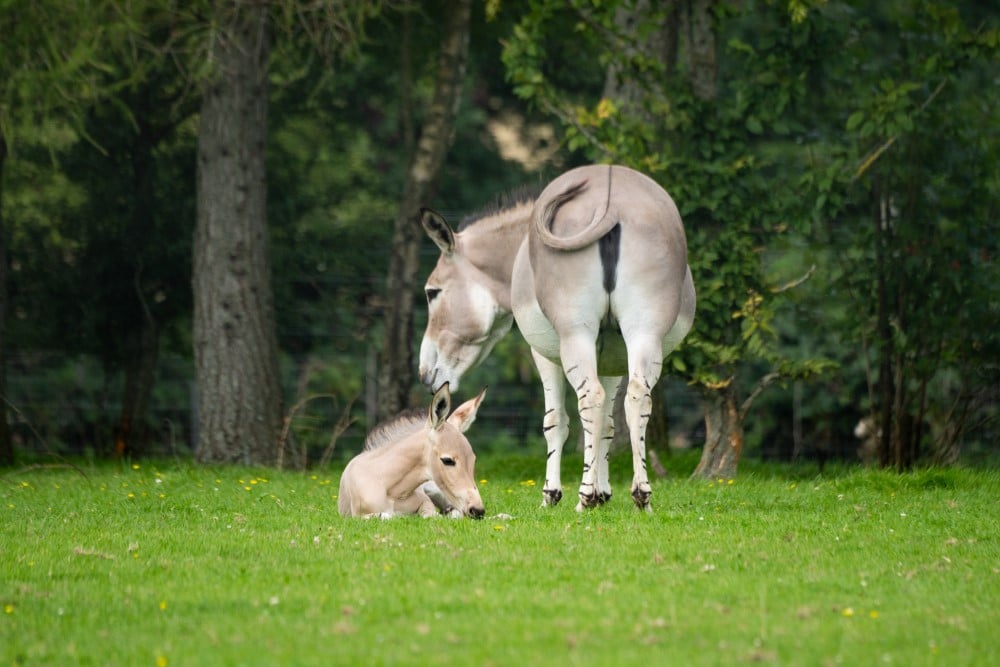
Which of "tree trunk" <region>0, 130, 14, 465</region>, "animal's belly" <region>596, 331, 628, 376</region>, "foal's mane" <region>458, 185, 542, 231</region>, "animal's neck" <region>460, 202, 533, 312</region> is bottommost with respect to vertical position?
"tree trunk" <region>0, 130, 14, 465</region>

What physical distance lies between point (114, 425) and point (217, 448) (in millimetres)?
5702

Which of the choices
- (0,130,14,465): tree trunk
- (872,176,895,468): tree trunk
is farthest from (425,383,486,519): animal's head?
(0,130,14,465): tree trunk

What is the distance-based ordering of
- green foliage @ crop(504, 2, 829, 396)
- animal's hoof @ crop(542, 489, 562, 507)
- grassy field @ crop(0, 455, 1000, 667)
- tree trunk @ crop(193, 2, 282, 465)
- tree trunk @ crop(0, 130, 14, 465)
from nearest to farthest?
1. grassy field @ crop(0, 455, 1000, 667)
2. animal's hoof @ crop(542, 489, 562, 507)
3. green foliage @ crop(504, 2, 829, 396)
4. tree trunk @ crop(193, 2, 282, 465)
5. tree trunk @ crop(0, 130, 14, 465)

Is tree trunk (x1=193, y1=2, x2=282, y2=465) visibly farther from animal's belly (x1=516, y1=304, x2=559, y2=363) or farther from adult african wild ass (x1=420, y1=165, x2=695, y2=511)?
animal's belly (x1=516, y1=304, x2=559, y2=363)

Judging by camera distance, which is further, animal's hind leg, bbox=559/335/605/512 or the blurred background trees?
the blurred background trees

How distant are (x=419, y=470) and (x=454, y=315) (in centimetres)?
211

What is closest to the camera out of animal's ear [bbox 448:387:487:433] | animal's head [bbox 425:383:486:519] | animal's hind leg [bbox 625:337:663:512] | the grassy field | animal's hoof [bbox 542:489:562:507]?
the grassy field

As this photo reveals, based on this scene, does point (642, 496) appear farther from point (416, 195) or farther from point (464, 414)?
point (416, 195)

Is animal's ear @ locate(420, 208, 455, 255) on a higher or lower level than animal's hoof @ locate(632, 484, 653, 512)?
higher

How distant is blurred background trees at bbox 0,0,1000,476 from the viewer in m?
15.1

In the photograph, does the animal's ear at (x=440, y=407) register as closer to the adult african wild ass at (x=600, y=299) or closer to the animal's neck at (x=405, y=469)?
the animal's neck at (x=405, y=469)

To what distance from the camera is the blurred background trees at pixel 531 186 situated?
15.1 meters

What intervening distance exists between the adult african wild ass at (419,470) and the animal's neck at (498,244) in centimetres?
153

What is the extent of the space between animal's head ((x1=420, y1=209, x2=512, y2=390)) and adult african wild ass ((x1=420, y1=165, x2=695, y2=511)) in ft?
2.49
